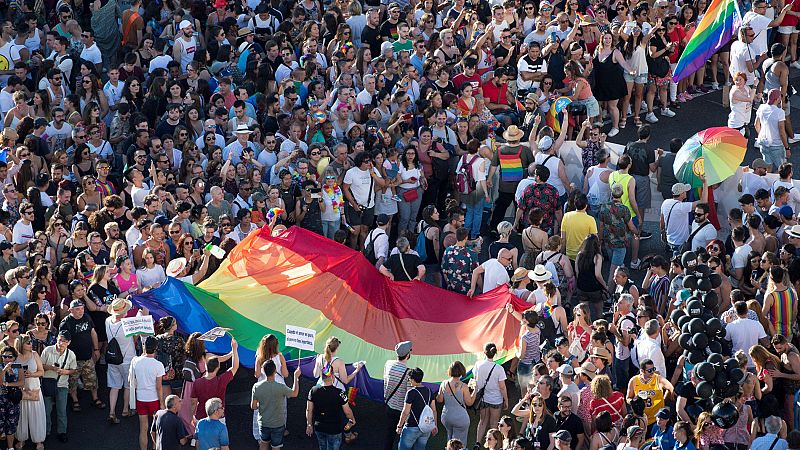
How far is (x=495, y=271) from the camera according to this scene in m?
17.1

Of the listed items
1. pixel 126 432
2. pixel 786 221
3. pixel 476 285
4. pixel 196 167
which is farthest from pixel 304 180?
pixel 786 221

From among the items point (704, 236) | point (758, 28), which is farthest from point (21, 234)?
point (758, 28)

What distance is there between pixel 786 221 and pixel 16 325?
28.6ft

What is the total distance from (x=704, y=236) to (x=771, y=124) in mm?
2848

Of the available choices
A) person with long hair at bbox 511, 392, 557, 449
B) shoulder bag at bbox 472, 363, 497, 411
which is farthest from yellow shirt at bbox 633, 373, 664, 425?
shoulder bag at bbox 472, 363, 497, 411

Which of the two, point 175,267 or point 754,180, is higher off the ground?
point 754,180

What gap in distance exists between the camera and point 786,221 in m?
17.5

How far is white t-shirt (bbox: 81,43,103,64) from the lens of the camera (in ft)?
72.8

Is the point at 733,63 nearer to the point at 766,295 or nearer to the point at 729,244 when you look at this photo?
the point at 729,244

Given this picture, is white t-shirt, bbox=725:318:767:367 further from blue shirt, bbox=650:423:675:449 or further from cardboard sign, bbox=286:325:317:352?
cardboard sign, bbox=286:325:317:352

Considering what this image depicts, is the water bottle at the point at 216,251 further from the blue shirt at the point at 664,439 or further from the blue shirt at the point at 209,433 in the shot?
the blue shirt at the point at 664,439

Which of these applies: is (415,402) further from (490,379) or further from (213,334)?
(213,334)

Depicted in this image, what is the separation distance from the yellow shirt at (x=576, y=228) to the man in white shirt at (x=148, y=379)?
16.7 feet

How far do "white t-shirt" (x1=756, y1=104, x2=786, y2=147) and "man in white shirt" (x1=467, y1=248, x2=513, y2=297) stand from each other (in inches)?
178
